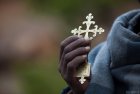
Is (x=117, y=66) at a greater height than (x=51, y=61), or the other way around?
(x=51, y=61)

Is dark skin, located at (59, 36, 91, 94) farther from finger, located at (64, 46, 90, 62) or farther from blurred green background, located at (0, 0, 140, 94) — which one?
blurred green background, located at (0, 0, 140, 94)

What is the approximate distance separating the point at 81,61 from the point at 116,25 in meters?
0.28

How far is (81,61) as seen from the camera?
2.90 meters

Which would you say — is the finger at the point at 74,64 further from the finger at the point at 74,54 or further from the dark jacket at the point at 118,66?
the dark jacket at the point at 118,66

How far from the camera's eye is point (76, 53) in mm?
2916

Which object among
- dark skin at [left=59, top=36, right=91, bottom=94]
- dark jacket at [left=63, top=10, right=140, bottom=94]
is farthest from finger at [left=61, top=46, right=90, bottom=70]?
dark jacket at [left=63, top=10, right=140, bottom=94]

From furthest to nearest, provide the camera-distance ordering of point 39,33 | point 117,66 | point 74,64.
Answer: point 39,33, point 117,66, point 74,64

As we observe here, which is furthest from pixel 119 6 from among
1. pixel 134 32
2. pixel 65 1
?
pixel 134 32

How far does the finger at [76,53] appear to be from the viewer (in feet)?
9.50

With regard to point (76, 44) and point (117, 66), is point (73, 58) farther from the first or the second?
point (117, 66)

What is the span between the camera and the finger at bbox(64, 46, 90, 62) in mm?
2895

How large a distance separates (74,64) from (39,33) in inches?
103

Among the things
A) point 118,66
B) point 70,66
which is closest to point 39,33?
point 118,66

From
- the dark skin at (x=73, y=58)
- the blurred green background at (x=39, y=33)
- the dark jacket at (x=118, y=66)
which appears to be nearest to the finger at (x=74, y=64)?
the dark skin at (x=73, y=58)
